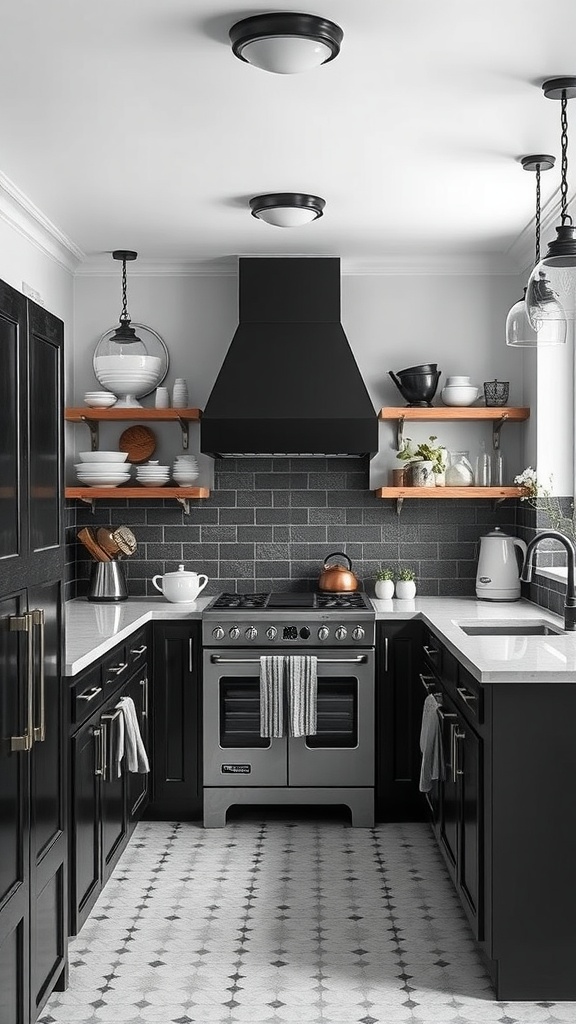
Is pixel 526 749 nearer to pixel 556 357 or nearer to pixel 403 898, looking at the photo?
pixel 403 898

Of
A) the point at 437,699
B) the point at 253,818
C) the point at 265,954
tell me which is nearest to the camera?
the point at 265,954

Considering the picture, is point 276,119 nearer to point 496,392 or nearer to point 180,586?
point 496,392

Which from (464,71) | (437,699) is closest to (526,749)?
(437,699)

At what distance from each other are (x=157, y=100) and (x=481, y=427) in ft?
9.42

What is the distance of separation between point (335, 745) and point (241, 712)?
0.46 m

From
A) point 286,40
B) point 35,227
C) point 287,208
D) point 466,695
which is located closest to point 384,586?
point 466,695

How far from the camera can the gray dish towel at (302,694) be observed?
15.7 ft

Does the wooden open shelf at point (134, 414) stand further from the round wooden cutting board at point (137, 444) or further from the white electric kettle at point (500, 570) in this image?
the white electric kettle at point (500, 570)

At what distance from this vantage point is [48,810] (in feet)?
9.53

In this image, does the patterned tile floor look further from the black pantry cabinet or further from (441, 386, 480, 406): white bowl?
(441, 386, 480, 406): white bowl

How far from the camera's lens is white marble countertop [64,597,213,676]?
3520 millimetres

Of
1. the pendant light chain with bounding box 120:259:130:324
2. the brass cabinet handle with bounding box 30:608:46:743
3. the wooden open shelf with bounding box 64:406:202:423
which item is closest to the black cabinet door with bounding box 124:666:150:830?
the wooden open shelf with bounding box 64:406:202:423

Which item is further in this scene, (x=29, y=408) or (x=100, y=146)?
(x=100, y=146)

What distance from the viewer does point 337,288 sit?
5.33 meters
